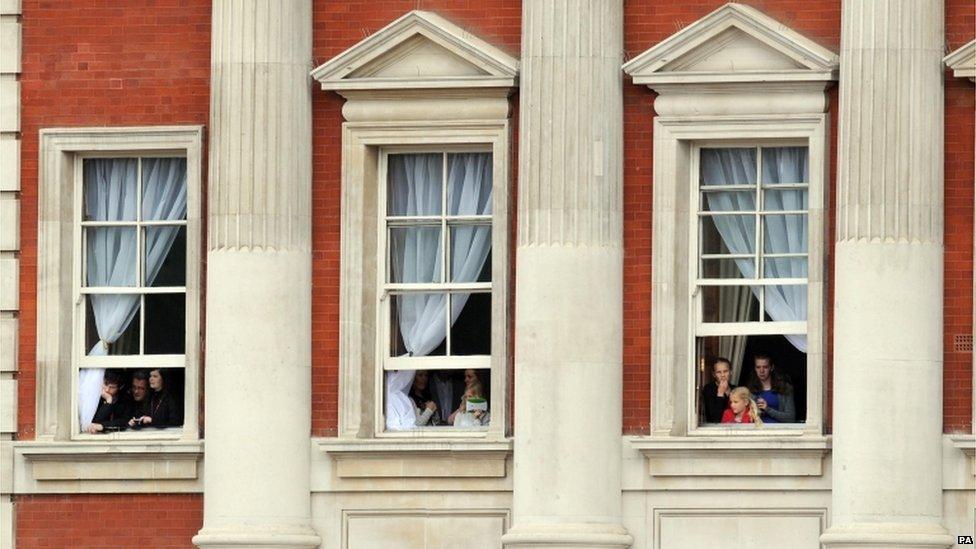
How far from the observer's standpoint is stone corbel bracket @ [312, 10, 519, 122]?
111 feet

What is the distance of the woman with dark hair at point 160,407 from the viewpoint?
34.8 metres

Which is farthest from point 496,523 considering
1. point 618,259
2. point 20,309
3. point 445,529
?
point 20,309

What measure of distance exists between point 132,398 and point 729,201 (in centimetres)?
611

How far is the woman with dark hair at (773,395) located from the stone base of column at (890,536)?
1478mm

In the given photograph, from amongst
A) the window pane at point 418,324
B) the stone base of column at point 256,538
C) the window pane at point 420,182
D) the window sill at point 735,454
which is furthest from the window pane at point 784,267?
the stone base of column at point 256,538

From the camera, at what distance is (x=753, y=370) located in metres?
33.7

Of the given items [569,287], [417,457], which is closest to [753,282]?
[569,287]

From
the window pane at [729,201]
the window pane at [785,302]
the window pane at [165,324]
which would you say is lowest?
the window pane at [165,324]

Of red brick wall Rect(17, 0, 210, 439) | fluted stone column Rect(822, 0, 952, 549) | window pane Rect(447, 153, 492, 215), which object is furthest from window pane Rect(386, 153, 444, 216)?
fluted stone column Rect(822, 0, 952, 549)

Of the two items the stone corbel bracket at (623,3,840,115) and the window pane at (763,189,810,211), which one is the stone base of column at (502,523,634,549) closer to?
the window pane at (763,189,810,211)

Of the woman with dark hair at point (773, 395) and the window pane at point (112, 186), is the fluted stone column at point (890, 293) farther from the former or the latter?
the window pane at point (112, 186)

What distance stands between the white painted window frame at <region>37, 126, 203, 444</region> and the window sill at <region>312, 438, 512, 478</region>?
5.20ft

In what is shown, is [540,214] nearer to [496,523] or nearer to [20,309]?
[496,523]

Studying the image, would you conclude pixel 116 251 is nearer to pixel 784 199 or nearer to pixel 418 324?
pixel 418 324
